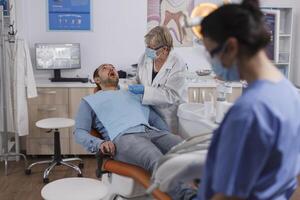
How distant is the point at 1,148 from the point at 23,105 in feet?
1.93

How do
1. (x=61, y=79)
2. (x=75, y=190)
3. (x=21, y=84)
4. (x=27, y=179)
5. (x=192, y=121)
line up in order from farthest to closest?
(x=61, y=79) → (x=21, y=84) → (x=27, y=179) → (x=192, y=121) → (x=75, y=190)

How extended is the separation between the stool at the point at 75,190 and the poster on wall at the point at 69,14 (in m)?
2.32

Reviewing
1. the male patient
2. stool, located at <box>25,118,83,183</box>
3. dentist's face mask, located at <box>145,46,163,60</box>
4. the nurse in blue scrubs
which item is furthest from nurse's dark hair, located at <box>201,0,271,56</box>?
stool, located at <box>25,118,83,183</box>

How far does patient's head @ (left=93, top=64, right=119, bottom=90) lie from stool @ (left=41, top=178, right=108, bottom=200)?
25.7 inches

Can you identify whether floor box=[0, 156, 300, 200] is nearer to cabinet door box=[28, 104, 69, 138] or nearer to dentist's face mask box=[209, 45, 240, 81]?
cabinet door box=[28, 104, 69, 138]

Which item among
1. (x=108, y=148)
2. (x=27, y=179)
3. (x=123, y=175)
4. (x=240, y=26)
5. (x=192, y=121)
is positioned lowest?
(x=27, y=179)

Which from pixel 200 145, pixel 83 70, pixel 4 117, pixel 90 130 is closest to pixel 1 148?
pixel 4 117

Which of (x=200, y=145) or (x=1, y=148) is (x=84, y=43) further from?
(x=200, y=145)

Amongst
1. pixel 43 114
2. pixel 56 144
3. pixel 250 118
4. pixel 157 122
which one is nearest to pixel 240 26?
pixel 250 118

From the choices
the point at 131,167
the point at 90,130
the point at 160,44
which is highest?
the point at 160,44

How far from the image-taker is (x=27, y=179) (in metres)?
3.27

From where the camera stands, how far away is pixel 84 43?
4070 millimetres

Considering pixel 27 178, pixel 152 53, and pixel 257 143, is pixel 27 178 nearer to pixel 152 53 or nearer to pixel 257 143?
pixel 152 53

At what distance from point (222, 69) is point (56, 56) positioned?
10.2 ft
